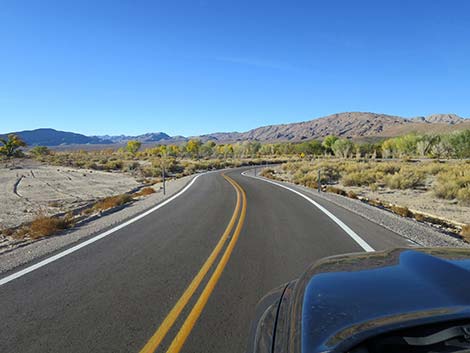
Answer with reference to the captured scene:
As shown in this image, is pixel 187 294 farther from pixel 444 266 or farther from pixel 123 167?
pixel 123 167

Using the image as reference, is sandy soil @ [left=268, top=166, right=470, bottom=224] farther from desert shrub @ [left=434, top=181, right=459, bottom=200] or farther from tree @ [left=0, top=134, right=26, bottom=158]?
tree @ [left=0, top=134, right=26, bottom=158]

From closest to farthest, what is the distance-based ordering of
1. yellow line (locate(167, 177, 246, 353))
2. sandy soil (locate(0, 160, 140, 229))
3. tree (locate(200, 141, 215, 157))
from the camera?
yellow line (locate(167, 177, 246, 353))
sandy soil (locate(0, 160, 140, 229))
tree (locate(200, 141, 215, 157))

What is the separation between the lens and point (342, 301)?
7.34ft

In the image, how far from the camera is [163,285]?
16.4 ft

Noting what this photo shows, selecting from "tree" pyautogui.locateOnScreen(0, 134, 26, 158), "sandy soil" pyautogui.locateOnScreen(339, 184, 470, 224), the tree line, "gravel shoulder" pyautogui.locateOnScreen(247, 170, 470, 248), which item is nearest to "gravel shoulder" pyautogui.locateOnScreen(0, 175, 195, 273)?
"gravel shoulder" pyautogui.locateOnScreen(247, 170, 470, 248)

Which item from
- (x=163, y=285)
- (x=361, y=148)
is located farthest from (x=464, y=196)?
(x=361, y=148)

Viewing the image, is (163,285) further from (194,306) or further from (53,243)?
(53,243)

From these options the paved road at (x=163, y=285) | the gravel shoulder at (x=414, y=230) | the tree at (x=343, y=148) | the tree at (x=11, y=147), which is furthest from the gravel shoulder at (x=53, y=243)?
the tree at (x=343, y=148)

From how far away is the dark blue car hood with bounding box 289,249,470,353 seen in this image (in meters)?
1.86

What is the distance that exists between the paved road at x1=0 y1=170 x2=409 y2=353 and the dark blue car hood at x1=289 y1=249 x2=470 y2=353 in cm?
142

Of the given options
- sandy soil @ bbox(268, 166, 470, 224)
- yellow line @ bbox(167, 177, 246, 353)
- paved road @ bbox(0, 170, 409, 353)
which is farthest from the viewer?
sandy soil @ bbox(268, 166, 470, 224)

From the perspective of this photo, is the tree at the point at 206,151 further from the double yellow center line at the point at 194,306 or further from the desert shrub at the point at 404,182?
the double yellow center line at the point at 194,306

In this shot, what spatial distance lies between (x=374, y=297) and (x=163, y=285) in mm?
3584

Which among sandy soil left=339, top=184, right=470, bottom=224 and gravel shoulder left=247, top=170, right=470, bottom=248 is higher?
gravel shoulder left=247, top=170, right=470, bottom=248
